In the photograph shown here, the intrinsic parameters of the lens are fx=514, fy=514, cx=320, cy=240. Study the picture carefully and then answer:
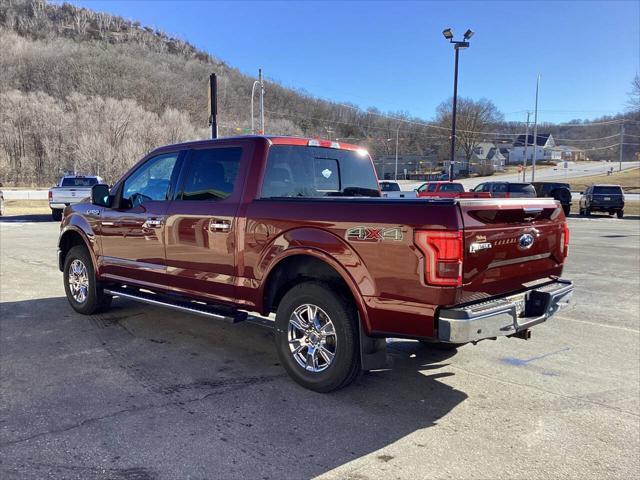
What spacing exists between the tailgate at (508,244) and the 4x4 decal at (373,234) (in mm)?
451

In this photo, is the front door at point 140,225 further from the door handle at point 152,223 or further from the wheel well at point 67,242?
the wheel well at point 67,242

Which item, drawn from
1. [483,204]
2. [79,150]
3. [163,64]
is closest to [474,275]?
[483,204]

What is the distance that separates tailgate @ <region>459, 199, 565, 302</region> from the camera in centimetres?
344

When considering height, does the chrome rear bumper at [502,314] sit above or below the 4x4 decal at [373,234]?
below

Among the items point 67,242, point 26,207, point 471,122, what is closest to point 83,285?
point 67,242

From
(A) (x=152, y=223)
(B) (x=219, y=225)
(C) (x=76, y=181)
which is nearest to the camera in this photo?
(B) (x=219, y=225)

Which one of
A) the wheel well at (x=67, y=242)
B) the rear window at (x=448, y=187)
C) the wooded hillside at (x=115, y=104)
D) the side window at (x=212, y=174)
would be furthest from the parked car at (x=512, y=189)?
the wooded hillside at (x=115, y=104)

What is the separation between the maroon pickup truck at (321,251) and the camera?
342 centimetres

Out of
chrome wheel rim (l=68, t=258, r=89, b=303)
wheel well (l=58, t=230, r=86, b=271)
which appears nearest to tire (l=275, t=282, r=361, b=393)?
chrome wheel rim (l=68, t=258, r=89, b=303)

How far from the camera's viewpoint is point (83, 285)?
6484 millimetres

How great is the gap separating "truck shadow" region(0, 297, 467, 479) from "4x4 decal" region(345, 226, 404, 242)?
1267 mm

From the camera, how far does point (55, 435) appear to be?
334 centimetres

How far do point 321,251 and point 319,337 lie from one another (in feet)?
2.36

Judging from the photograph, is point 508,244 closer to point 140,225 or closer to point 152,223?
point 152,223
